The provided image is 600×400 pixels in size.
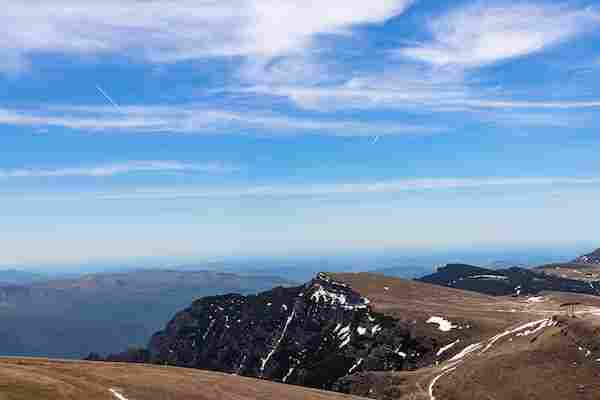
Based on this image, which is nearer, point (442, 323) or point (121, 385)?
point (121, 385)

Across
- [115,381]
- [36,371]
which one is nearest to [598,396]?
[115,381]

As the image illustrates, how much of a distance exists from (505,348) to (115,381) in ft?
307

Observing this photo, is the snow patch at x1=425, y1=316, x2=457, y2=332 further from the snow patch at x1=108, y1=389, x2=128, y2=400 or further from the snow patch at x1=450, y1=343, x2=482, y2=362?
the snow patch at x1=108, y1=389, x2=128, y2=400

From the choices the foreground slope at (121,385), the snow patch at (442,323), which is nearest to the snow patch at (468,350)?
the snow patch at (442,323)

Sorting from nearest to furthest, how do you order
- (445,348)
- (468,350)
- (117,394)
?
(117,394) < (468,350) < (445,348)

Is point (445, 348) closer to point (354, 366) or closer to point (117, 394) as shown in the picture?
point (354, 366)

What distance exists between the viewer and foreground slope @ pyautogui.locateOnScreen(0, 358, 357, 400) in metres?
50.6

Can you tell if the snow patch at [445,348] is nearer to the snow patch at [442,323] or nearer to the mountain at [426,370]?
the mountain at [426,370]

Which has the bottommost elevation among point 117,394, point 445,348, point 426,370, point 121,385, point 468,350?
point 445,348

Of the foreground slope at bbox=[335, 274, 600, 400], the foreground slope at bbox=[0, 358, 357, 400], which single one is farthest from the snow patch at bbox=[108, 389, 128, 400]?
the foreground slope at bbox=[335, 274, 600, 400]

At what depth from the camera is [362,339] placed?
198500mm

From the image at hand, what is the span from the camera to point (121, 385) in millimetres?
59062

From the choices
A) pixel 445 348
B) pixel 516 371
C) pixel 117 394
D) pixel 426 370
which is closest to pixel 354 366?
pixel 445 348

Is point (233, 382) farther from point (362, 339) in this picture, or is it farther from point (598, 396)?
point (362, 339)
